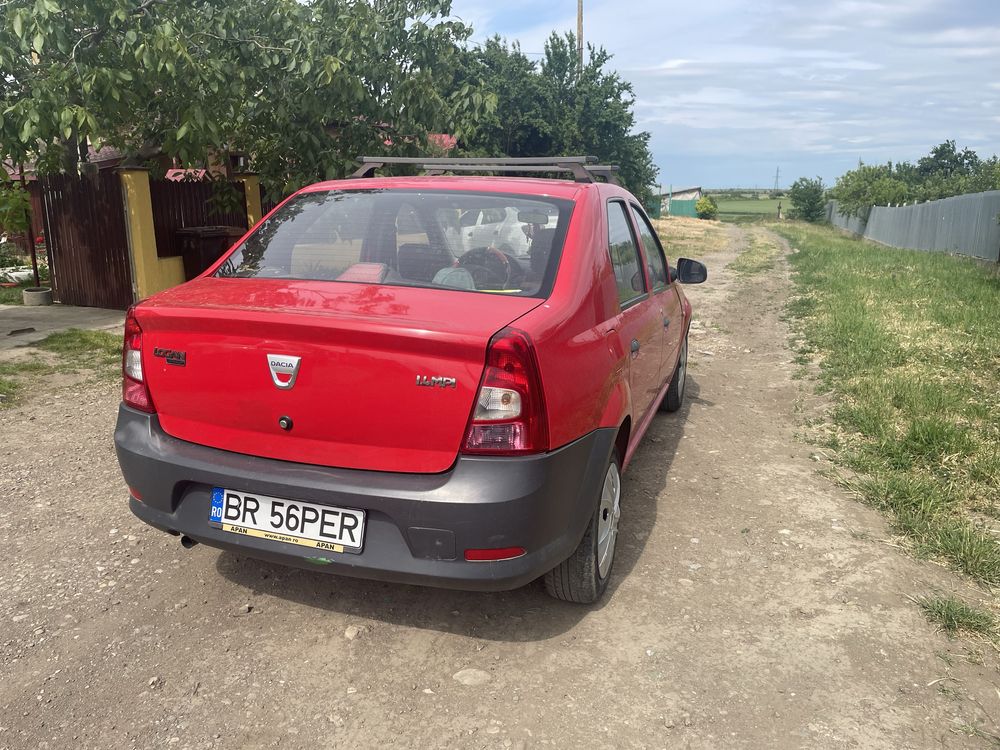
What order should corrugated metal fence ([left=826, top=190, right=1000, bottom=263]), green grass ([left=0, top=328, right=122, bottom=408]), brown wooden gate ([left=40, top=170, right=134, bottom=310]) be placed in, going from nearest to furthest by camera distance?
green grass ([left=0, top=328, right=122, bottom=408])
brown wooden gate ([left=40, top=170, right=134, bottom=310])
corrugated metal fence ([left=826, top=190, right=1000, bottom=263])

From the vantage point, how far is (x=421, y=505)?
2.44 metres

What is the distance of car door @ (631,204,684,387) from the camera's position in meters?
4.37

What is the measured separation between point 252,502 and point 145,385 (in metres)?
0.62

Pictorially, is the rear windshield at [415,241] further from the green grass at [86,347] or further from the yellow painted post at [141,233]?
the yellow painted post at [141,233]

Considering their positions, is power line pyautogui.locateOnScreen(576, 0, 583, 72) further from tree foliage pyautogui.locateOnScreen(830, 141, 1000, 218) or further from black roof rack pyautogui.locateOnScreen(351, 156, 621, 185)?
black roof rack pyautogui.locateOnScreen(351, 156, 621, 185)

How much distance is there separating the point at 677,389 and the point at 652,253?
4.77 feet

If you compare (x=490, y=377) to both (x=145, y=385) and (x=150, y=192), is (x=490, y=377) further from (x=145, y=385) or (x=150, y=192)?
(x=150, y=192)

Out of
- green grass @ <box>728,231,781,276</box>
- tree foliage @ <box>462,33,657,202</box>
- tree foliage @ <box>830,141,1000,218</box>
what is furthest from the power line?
tree foliage @ <box>830,141,1000,218</box>

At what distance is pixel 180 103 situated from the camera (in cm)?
835

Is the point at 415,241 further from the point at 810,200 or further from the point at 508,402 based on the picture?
the point at 810,200

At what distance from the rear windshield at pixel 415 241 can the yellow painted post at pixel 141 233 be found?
757 cm

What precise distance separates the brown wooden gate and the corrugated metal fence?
56.4 feet

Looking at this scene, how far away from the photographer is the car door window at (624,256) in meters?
3.48

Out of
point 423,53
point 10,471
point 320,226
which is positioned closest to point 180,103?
point 423,53
